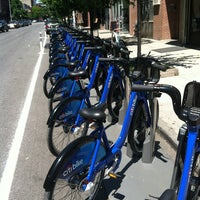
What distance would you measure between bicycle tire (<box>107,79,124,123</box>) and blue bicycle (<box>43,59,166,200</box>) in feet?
6.27

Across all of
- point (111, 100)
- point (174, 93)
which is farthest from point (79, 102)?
point (174, 93)

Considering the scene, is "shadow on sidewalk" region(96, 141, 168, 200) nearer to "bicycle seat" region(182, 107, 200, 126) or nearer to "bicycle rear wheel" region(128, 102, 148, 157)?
"bicycle rear wheel" region(128, 102, 148, 157)

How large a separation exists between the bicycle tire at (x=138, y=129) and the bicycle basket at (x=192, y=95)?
1.34 metres

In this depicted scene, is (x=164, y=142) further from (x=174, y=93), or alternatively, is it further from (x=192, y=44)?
(x=192, y=44)

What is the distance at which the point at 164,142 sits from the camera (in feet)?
15.0

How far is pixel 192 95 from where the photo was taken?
2312mm

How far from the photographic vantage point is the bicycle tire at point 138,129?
3775mm

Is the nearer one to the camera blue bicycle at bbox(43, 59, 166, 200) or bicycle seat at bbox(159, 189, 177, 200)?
bicycle seat at bbox(159, 189, 177, 200)

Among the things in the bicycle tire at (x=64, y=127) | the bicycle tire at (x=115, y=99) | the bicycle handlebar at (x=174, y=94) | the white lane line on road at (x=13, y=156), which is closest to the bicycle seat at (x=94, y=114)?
the bicycle handlebar at (x=174, y=94)

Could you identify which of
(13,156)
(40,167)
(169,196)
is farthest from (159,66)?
(13,156)

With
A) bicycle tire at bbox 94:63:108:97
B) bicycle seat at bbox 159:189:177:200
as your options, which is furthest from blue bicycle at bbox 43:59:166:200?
bicycle tire at bbox 94:63:108:97

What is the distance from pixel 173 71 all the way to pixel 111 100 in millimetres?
3811

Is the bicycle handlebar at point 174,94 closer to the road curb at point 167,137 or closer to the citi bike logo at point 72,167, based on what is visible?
the citi bike logo at point 72,167

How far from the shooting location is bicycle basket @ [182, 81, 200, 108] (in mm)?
2299
